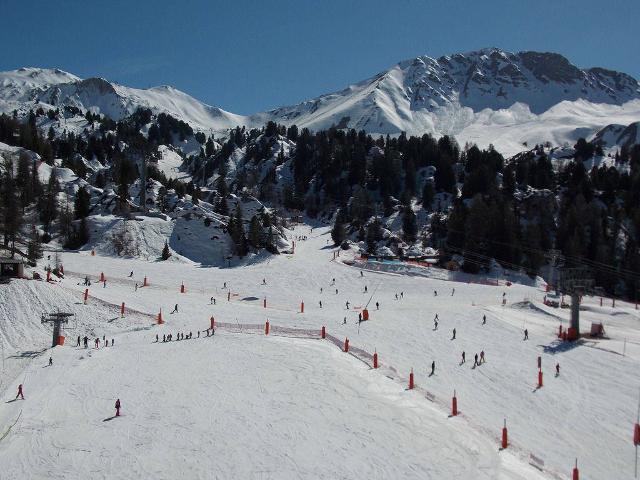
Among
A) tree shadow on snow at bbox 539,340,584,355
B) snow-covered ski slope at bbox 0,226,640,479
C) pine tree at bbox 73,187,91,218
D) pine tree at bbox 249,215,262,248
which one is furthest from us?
pine tree at bbox 73,187,91,218

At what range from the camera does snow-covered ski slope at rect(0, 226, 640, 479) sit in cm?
2077

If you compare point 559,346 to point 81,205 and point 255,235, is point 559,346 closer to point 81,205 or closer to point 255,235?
point 255,235

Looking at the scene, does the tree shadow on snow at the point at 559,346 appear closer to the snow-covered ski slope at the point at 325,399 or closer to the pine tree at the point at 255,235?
the snow-covered ski slope at the point at 325,399

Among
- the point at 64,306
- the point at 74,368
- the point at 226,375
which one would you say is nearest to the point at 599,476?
the point at 226,375

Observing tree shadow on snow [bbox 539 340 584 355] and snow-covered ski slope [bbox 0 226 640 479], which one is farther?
tree shadow on snow [bbox 539 340 584 355]

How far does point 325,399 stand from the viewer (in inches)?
1035

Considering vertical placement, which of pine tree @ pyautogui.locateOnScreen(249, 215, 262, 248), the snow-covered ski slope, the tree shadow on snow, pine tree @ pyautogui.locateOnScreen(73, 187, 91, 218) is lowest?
the snow-covered ski slope

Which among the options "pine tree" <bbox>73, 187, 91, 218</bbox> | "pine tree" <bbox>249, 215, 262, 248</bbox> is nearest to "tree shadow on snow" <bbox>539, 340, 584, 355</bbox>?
"pine tree" <bbox>249, 215, 262, 248</bbox>

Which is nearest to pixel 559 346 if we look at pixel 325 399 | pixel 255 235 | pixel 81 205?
pixel 325 399

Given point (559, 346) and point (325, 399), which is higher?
point (559, 346)

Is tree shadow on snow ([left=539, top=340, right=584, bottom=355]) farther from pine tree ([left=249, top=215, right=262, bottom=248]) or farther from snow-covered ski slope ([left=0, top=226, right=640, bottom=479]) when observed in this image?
pine tree ([left=249, top=215, right=262, bottom=248])

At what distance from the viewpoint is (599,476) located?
21.9 m

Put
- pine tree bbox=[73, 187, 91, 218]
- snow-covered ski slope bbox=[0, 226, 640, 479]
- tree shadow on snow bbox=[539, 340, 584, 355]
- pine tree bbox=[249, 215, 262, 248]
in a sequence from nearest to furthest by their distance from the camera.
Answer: snow-covered ski slope bbox=[0, 226, 640, 479]
tree shadow on snow bbox=[539, 340, 584, 355]
pine tree bbox=[249, 215, 262, 248]
pine tree bbox=[73, 187, 91, 218]

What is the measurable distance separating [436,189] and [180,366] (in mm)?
Answer: 97346
